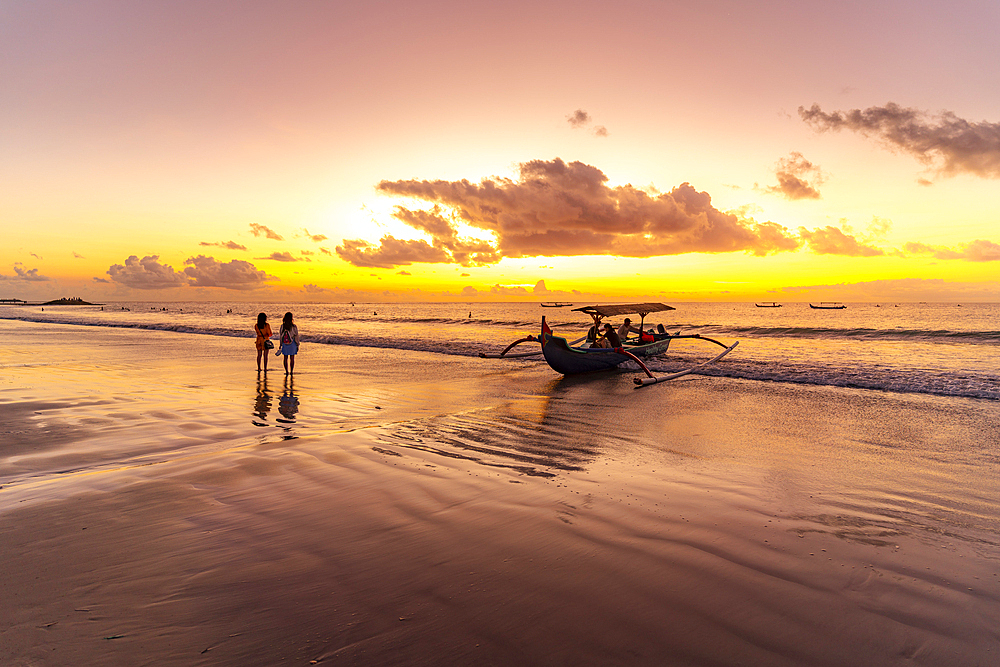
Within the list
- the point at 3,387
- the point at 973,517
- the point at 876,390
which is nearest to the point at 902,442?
the point at 973,517

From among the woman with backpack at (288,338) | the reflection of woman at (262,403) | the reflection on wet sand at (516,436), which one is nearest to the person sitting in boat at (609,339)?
the reflection on wet sand at (516,436)

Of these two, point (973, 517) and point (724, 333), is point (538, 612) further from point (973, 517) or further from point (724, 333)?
point (724, 333)

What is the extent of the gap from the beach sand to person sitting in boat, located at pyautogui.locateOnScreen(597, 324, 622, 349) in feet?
33.2

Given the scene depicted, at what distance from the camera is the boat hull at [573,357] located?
18.4m

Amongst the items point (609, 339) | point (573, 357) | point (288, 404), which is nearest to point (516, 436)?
point (288, 404)

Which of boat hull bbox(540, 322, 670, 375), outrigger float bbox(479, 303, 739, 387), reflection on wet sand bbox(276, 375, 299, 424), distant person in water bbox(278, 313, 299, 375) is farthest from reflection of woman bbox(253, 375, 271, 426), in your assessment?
boat hull bbox(540, 322, 670, 375)

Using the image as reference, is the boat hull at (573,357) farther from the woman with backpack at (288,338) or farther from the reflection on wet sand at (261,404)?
the reflection on wet sand at (261,404)

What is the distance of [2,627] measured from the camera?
316 cm

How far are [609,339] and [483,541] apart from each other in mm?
17244

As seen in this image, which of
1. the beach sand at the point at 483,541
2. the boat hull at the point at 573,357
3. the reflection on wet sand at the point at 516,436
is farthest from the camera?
the boat hull at the point at 573,357

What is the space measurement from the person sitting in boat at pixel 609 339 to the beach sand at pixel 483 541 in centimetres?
1010

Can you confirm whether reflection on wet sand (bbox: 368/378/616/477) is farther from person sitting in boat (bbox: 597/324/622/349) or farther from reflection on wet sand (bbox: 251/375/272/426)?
person sitting in boat (bbox: 597/324/622/349)

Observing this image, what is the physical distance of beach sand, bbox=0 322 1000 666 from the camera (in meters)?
3.20

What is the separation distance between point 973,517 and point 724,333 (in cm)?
4774
